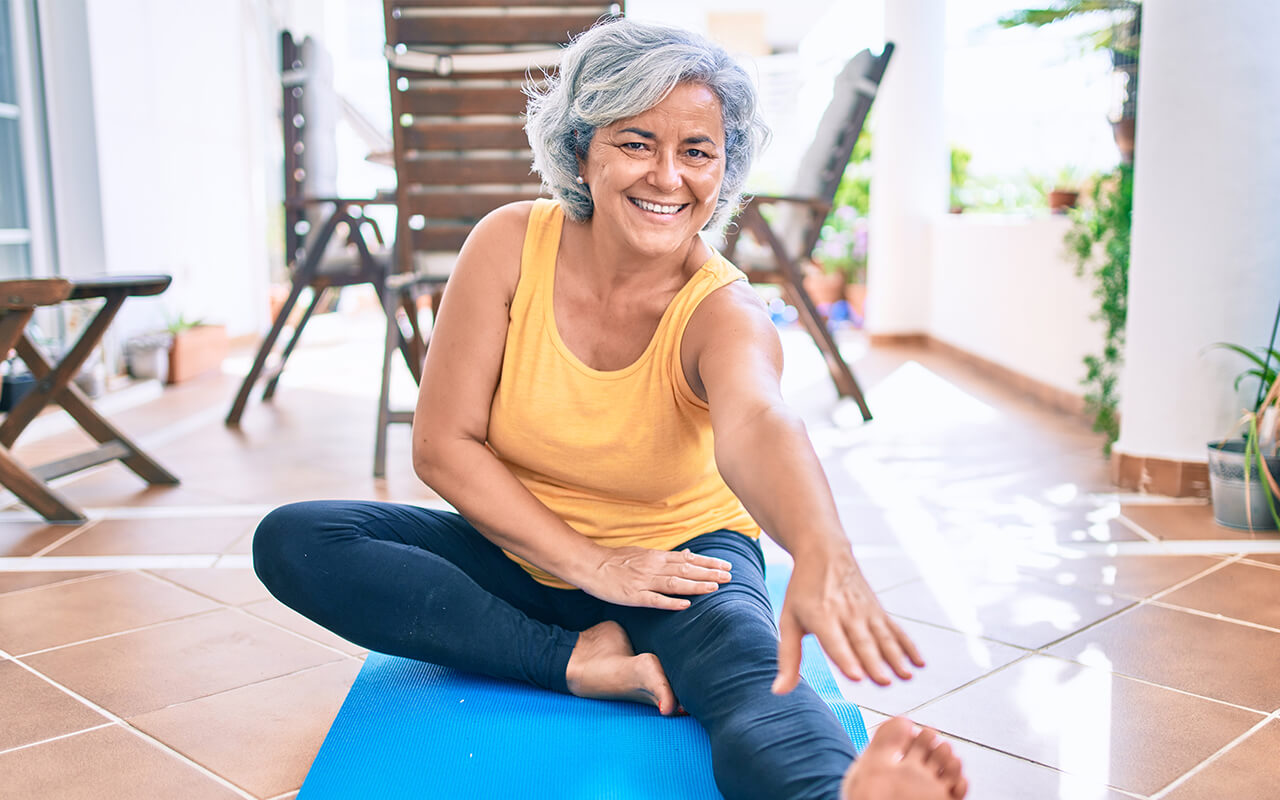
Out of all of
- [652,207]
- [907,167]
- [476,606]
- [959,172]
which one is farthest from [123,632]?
[959,172]

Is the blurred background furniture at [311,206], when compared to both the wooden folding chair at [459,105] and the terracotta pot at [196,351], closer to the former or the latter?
the wooden folding chair at [459,105]

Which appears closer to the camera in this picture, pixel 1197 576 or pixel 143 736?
pixel 143 736

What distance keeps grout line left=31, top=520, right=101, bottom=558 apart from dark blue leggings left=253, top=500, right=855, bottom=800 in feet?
3.94

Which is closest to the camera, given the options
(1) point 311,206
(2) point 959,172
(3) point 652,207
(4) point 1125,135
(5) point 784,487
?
(5) point 784,487

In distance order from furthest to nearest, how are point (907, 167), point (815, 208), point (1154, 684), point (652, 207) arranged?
point (907, 167) → point (815, 208) → point (1154, 684) → point (652, 207)

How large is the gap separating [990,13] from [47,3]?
12.0 feet

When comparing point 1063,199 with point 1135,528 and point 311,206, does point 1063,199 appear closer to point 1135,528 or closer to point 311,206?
point 1135,528

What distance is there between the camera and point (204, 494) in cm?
307

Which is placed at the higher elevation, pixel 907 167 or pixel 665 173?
pixel 907 167

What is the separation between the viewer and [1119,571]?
237 centimetres

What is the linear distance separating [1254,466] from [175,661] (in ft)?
8.11

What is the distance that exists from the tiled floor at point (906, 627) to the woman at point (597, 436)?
308 mm

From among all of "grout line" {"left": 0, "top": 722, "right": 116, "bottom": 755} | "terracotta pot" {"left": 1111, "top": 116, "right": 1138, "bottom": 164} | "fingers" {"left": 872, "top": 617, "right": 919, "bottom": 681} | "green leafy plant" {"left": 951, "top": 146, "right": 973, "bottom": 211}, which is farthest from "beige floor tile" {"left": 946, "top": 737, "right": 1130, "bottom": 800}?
"green leafy plant" {"left": 951, "top": 146, "right": 973, "bottom": 211}

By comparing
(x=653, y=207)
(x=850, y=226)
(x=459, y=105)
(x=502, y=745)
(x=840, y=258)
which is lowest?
(x=502, y=745)
